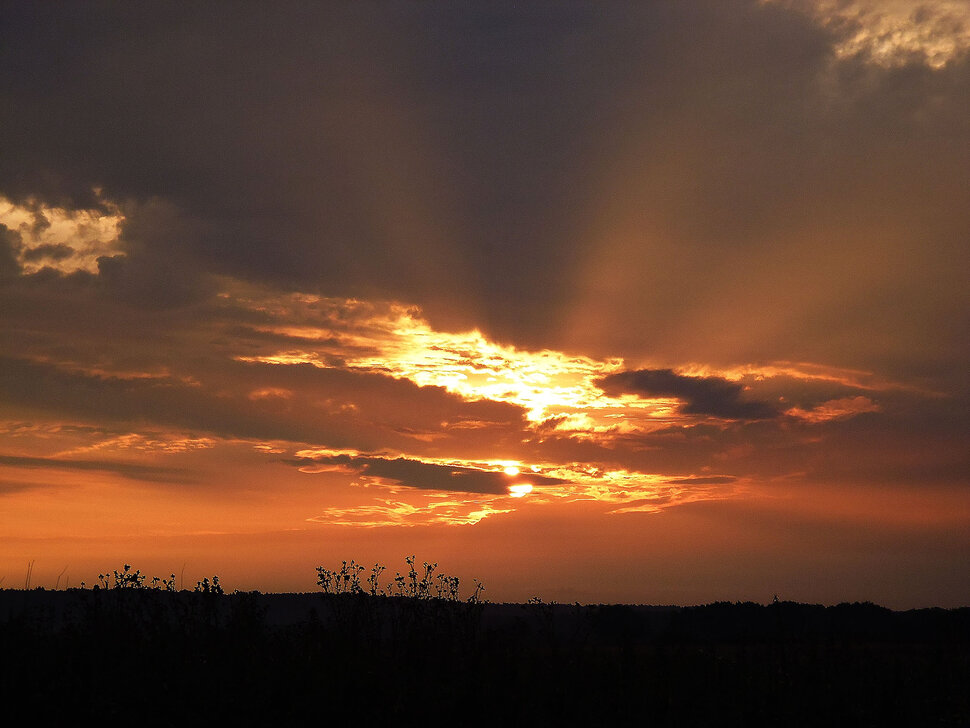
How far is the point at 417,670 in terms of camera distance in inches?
443

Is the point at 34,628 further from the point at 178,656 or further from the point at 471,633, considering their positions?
the point at 471,633

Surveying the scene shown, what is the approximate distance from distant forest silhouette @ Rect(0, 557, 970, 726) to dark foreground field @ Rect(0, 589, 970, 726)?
3 centimetres

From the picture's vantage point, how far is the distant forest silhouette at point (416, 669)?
386 inches

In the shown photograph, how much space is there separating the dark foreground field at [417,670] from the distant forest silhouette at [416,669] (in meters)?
0.03

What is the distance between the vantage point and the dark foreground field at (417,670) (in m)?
9.77

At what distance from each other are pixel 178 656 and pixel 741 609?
33045 millimetres

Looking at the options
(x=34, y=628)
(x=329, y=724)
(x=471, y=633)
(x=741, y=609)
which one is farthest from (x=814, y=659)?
(x=741, y=609)

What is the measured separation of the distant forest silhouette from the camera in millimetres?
9805

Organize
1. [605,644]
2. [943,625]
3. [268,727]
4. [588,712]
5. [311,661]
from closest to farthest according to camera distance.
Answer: [268,727], [588,712], [311,661], [605,644], [943,625]

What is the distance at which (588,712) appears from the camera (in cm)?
1023

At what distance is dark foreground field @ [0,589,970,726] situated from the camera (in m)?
9.77

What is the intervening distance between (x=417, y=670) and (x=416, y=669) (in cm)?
3

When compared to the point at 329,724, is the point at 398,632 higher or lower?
higher

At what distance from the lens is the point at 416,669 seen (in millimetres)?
11273
